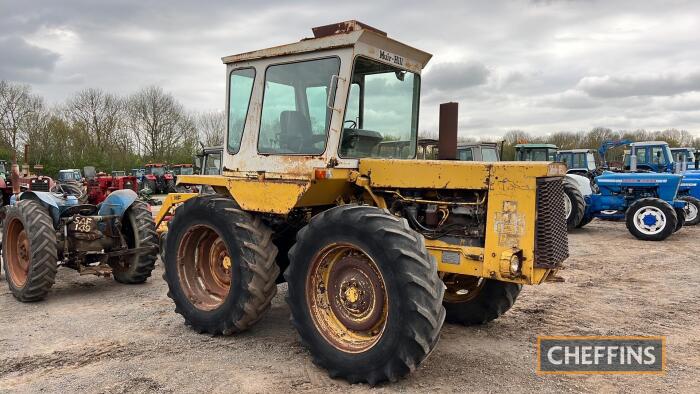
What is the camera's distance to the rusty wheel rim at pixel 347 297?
13.1ft

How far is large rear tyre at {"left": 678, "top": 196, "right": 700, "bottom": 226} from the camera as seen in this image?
14148 millimetres

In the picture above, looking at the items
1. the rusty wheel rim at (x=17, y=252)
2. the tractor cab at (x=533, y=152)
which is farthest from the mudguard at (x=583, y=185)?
the rusty wheel rim at (x=17, y=252)

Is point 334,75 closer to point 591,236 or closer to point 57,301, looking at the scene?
point 57,301

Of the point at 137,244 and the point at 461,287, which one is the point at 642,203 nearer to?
the point at 461,287

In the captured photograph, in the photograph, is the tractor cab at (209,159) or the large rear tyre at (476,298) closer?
the large rear tyre at (476,298)

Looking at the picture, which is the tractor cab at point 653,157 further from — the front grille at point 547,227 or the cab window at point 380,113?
the front grille at point 547,227

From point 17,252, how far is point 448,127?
5904 millimetres

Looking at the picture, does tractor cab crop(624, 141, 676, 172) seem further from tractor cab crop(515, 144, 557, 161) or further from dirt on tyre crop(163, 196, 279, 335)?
dirt on tyre crop(163, 196, 279, 335)

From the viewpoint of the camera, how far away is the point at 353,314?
416 cm

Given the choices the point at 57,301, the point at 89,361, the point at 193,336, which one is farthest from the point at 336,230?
the point at 57,301

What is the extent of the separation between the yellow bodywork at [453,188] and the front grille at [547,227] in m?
0.08

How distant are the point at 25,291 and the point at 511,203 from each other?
567 centimetres

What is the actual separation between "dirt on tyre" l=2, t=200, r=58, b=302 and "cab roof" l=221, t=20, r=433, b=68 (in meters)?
3.45

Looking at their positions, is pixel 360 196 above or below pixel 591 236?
above
